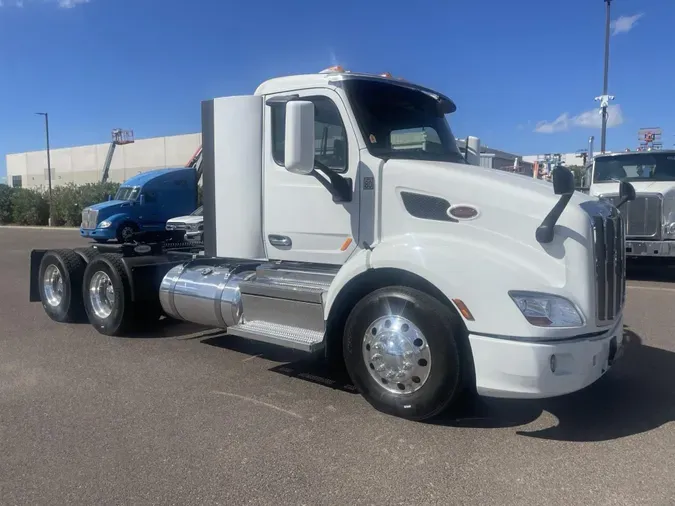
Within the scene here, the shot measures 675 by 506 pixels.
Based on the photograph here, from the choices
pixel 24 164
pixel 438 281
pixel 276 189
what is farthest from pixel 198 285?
pixel 24 164

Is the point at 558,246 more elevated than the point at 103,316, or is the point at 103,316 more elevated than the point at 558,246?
the point at 558,246

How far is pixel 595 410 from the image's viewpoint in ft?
15.8

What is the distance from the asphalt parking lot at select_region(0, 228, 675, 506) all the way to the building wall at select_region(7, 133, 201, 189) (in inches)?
1647

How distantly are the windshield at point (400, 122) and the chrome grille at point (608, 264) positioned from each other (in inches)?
59.5

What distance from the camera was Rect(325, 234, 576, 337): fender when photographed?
4.03 meters

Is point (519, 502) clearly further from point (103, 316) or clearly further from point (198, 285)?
point (103, 316)

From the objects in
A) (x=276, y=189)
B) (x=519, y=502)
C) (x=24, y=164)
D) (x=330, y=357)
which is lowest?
(x=519, y=502)

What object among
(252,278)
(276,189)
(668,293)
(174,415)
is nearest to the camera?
(174,415)

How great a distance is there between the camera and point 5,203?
44.0 meters

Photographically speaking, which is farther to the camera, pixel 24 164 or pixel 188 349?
pixel 24 164

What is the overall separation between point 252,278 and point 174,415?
1.68m

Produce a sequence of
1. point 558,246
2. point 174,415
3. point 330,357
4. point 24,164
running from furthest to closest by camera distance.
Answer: point 24,164, point 330,357, point 174,415, point 558,246

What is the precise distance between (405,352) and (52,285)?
19.5 ft

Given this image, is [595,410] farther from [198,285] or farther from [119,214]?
[119,214]
